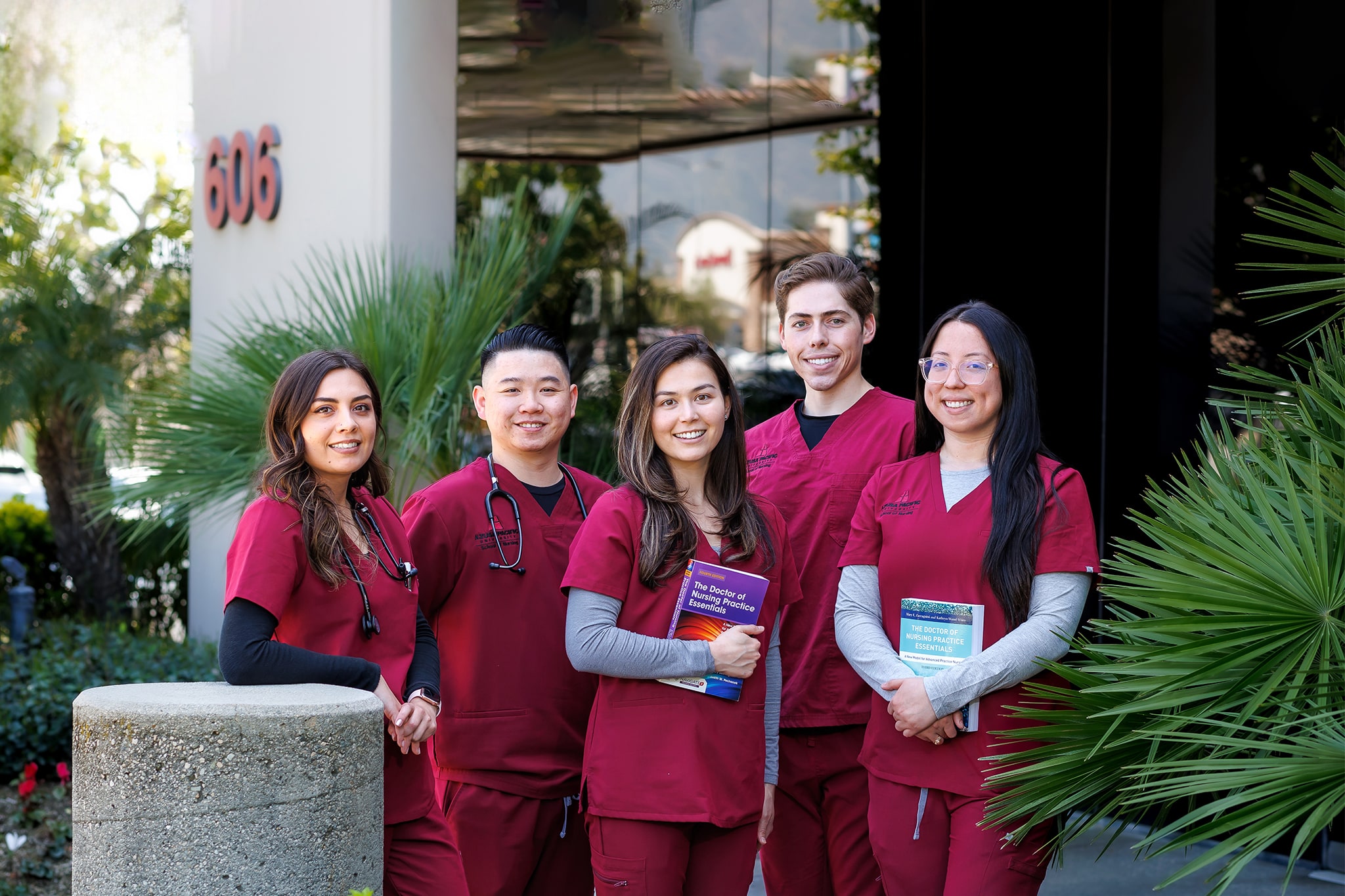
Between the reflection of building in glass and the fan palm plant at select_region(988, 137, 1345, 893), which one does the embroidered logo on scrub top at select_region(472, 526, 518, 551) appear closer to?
the fan palm plant at select_region(988, 137, 1345, 893)

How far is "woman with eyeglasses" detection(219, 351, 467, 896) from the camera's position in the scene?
2.56 meters

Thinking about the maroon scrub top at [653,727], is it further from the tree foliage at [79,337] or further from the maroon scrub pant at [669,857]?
the tree foliage at [79,337]

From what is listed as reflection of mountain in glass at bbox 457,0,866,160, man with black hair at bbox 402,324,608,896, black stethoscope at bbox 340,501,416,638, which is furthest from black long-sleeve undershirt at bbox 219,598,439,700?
reflection of mountain in glass at bbox 457,0,866,160

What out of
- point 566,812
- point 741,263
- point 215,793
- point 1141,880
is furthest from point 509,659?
point 741,263

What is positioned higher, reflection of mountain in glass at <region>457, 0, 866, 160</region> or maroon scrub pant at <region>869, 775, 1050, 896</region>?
reflection of mountain in glass at <region>457, 0, 866, 160</region>

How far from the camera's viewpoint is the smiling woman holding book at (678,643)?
8.72 feet

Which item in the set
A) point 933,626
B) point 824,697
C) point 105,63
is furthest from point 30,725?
point 105,63

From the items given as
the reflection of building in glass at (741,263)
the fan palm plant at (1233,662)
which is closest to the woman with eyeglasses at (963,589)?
the fan palm plant at (1233,662)

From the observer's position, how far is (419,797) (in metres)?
2.79

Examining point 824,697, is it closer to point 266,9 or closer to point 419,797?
point 419,797

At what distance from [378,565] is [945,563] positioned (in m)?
1.19

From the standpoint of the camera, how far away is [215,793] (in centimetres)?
224

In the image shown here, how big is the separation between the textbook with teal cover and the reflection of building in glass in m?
4.18

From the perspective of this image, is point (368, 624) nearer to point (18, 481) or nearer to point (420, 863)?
point (420, 863)
